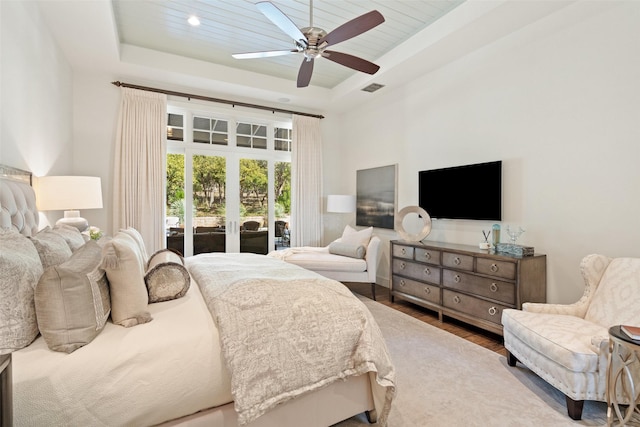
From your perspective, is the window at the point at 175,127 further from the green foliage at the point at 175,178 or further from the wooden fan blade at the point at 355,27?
the wooden fan blade at the point at 355,27

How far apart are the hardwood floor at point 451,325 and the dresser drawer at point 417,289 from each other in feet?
0.66

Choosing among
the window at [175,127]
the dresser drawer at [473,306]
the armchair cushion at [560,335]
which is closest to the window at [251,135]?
the window at [175,127]

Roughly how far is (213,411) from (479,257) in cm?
259

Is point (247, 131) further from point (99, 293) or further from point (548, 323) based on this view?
point (548, 323)

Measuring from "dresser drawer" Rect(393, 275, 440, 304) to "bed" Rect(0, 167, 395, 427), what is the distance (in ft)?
6.33

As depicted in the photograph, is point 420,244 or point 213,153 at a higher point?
point 213,153

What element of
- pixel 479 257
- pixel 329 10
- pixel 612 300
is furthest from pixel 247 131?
pixel 612 300

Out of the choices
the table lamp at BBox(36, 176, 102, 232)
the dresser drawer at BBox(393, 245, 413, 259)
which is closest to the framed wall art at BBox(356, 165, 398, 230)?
the dresser drawer at BBox(393, 245, 413, 259)

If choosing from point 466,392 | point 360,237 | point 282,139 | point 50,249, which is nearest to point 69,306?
point 50,249

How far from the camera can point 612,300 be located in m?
2.15

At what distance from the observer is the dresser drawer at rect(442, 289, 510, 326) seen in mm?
2854

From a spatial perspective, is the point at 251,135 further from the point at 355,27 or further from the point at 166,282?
the point at 166,282

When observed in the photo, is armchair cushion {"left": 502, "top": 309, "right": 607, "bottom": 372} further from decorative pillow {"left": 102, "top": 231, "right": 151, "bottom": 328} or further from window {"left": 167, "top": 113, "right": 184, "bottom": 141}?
window {"left": 167, "top": 113, "right": 184, "bottom": 141}

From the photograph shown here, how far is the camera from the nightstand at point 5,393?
36.9 inches
